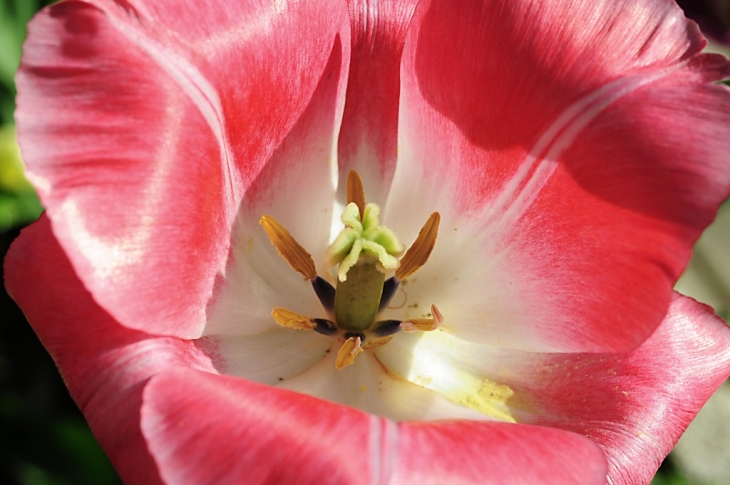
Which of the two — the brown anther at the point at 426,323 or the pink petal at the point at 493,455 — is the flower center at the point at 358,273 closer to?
the brown anther at the point at 426,323

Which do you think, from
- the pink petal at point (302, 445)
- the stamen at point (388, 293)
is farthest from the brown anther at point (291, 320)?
the pink petal at point (302, 445)

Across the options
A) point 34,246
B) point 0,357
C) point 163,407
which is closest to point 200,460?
point 163,407

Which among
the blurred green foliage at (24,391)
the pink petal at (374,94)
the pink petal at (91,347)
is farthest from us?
the blurred green foliage at (24,391)

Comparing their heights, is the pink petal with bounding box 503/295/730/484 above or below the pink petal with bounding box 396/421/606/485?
below

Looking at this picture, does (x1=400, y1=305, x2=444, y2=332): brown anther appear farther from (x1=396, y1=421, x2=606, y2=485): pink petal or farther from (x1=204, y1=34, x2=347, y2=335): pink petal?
(x1=396, y1=421, x2=606, y2=485): pink petal

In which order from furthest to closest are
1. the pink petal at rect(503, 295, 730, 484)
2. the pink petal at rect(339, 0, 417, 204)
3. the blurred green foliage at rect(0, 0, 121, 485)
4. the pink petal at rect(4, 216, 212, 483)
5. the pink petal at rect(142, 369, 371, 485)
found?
the blurred green foliage at rect(0, 0, 121, 485)
the pink petal at rect(339, 0, 417, 204)
the pink petal at rect(503, 295, 730, 484)
the pink petal at rect(4, 216, 212, 483)
the pink petal at rect(142, 369, 371, 485)

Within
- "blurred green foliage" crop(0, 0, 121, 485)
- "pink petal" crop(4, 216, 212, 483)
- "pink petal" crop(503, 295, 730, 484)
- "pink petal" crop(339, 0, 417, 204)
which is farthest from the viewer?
"blurred green foliage" crop(0, 0, 121, 485)

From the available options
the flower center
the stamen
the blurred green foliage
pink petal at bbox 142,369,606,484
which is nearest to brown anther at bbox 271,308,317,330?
the flower center

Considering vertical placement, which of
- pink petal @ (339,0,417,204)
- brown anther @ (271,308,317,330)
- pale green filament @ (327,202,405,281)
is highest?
pink petal @ (339,0,417,204)
